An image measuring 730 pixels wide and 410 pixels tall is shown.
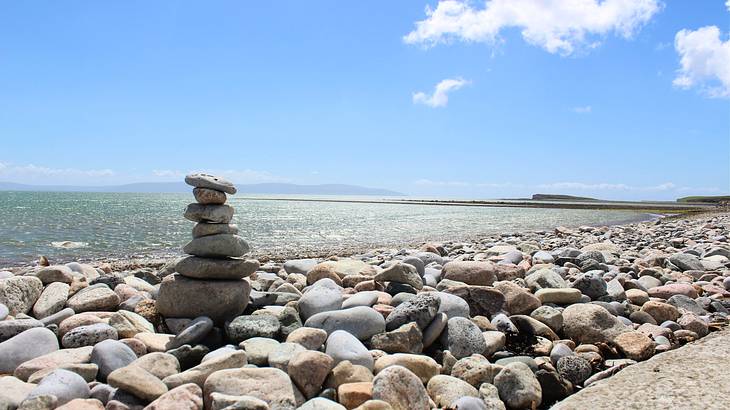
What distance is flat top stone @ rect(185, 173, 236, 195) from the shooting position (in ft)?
19.1

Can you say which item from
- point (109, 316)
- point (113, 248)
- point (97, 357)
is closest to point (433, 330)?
point (97, 357)

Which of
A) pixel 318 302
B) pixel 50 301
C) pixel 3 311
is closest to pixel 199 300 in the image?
pixel 318 302

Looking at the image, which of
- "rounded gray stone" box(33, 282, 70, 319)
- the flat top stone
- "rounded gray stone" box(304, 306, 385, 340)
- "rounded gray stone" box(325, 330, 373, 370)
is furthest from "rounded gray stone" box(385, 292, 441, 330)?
"rounded gray stone" box(33, 282, 70, 319)

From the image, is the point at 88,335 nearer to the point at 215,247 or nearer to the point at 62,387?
the point at 62,387

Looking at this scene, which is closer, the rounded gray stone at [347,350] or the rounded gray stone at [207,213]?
the rounded gray stone at [347,350]

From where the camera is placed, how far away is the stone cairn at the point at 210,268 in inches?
217

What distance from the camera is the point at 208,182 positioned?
5824 millimetres

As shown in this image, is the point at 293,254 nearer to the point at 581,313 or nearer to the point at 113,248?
the point at 113,248

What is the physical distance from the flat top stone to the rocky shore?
31 mm

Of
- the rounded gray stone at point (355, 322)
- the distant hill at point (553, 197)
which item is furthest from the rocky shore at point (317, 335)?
the distant hill at point (553, 197)

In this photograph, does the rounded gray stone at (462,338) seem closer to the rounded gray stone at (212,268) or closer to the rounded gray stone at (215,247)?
the rounded gray stone at (212,268)

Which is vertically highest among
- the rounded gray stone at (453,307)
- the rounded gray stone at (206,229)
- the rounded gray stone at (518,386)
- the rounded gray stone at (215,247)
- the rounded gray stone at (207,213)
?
the rounded gray stone at (207,213)

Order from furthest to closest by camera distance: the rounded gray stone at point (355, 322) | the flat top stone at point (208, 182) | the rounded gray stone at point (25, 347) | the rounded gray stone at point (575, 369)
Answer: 1. the flat top stone at point (208, 182)
2. the rounded gray stone at point (355, 322)
3. the rounded gray stone at point (575, 369)
4. the rounded gray stone at point (25, 347)

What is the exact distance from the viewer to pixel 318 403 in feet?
11.2
